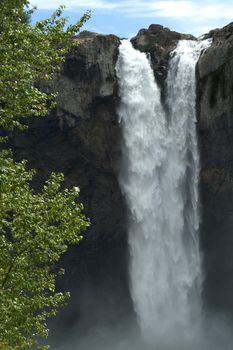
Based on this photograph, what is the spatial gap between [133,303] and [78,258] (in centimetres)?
505

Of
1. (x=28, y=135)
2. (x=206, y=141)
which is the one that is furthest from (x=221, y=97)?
(x=28, y=135)

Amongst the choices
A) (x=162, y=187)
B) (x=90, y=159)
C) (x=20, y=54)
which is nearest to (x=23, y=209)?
(x=20, y=54)

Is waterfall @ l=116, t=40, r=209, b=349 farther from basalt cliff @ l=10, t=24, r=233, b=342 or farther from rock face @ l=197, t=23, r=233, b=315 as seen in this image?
rock face @ l=197, t=23, r=233, b=315

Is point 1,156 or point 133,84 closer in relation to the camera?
point 1,156

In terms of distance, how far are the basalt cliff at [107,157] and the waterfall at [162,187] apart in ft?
2.27

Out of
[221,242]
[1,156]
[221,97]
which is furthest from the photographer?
[221,242]

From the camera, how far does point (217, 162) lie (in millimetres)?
39062

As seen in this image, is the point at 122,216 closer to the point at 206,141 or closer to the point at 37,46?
the point at 206,141

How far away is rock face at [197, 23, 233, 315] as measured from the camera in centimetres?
3750

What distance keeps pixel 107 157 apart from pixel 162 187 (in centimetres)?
435

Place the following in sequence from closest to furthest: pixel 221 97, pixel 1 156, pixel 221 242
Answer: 1. pixel 1 156
2. pixel 221 97
3. pixel 221 242

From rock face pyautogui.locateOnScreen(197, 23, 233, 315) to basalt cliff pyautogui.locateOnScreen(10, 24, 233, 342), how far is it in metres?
0.07

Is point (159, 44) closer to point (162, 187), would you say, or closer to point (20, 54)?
point (162, 187)

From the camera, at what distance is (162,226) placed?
41.0 metres
